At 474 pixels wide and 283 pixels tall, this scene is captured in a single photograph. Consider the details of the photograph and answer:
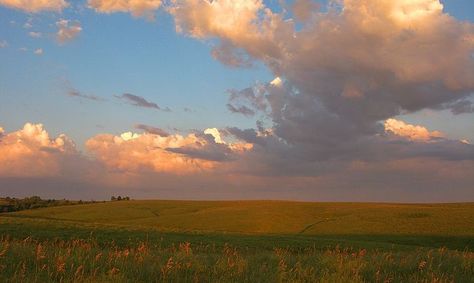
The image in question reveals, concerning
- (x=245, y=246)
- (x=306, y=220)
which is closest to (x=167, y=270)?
(x=245, y=246)

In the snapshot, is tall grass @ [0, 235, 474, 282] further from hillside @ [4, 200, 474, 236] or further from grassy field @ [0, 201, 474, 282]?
hillside @ [4, 200, 474, 236]

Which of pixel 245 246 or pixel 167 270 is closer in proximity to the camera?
pixel 167 270

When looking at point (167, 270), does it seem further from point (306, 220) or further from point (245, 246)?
point (306, 220)

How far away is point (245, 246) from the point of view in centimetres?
3228

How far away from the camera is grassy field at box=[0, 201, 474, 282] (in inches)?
378

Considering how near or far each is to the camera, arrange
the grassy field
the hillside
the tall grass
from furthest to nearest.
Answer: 1. the hillside
2. the grassy field
3. the tall grass

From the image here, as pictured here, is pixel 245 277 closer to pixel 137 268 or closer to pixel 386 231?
pixel 137 268

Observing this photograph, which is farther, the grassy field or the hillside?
the hillside

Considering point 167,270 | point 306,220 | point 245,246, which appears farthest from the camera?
point 306,220

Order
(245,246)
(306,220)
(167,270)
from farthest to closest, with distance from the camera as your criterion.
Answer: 1. (306,220)
2. (245,246)
3. (167,270)

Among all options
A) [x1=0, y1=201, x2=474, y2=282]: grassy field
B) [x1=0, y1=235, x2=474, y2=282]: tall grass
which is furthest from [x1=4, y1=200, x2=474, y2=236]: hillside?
[x1=0, y1=235, x2=474, y2=282]: tall grass

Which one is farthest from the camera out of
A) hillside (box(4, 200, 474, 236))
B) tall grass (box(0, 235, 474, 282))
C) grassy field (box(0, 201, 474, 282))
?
hillside (box(4, 200, 474, 236))

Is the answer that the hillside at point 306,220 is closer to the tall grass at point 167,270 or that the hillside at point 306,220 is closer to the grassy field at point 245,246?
the grassy field at point 245,246

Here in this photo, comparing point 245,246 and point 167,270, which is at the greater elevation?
point 167,270
